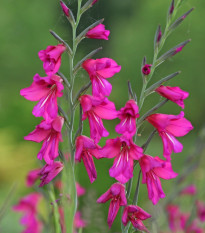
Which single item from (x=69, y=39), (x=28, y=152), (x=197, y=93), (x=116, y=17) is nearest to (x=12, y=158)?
(x=28, y=152)

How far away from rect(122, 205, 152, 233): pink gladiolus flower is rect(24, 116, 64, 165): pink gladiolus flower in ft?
0.52

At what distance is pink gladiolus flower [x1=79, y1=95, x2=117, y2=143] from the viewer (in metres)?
0.87

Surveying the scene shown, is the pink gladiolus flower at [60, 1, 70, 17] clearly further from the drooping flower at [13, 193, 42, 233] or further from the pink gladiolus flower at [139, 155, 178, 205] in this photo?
the drooping flower at [13, 193, 42, 233]

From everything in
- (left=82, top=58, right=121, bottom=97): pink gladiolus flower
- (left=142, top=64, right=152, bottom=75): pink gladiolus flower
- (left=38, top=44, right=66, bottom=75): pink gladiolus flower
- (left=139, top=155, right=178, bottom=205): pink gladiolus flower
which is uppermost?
(left=38, top=44, right=66, bottom=75): pink gladiolus flower

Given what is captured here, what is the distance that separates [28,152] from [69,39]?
4.67 m

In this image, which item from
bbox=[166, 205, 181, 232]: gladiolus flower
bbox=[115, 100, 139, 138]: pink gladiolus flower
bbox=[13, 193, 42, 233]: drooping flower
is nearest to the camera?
bbox=[115, 100, 139, 138]: pink gladiolus flower

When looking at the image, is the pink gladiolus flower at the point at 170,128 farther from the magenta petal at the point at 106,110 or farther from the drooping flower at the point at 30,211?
the drooping flower at the point at 30,211

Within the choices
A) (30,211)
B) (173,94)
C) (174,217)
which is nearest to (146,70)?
(173,94)

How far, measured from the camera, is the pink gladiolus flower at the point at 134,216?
853 mm

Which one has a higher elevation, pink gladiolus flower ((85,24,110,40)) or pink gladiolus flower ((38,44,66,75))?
pink gladiolus flower ((85,24,110,40))

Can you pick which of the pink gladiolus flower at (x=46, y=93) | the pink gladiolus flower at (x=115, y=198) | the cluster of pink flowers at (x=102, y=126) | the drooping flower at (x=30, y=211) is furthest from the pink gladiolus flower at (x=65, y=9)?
the drooping flower at (x=30, y=211)

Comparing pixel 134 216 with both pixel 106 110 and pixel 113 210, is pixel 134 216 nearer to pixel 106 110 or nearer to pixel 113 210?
pixel 113 210

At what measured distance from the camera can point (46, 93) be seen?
3.00 feet

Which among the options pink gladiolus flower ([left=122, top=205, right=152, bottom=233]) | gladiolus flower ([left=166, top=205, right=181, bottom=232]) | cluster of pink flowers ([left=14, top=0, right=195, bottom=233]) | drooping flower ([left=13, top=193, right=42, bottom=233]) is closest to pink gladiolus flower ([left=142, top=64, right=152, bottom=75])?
cluster of pink flowers ([left=14, top=0, right=195, bottom=233])
